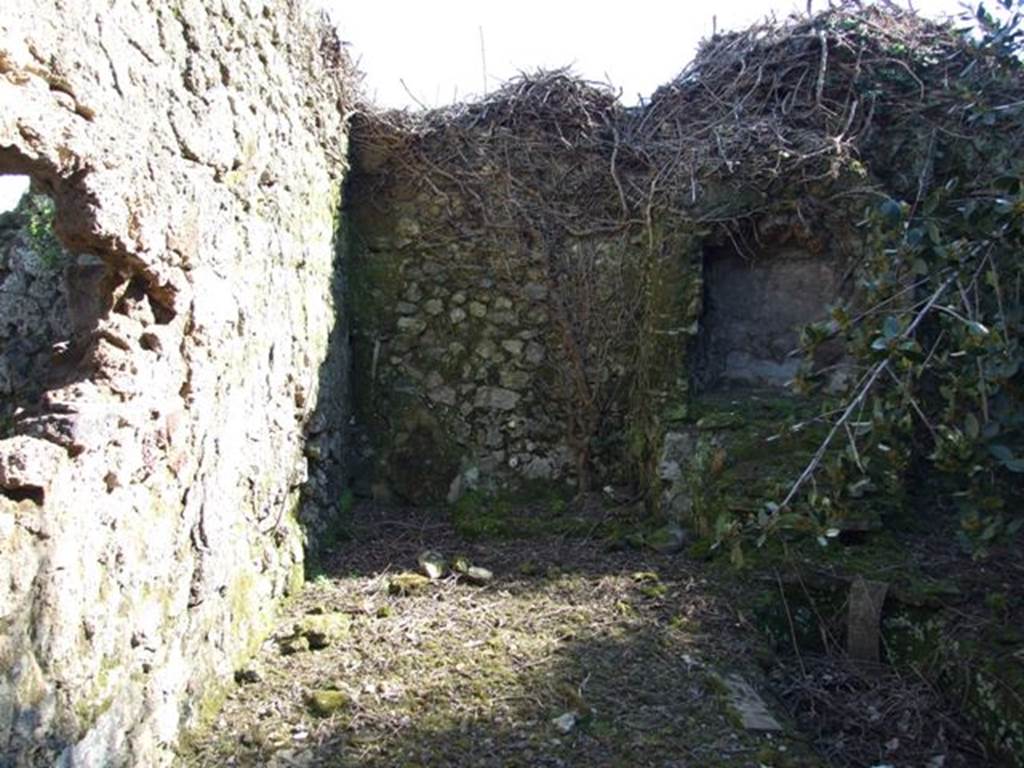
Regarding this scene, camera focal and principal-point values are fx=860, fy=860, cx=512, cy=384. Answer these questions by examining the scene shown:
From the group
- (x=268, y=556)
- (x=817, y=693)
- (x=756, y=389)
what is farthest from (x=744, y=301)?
(x=268, y=556)

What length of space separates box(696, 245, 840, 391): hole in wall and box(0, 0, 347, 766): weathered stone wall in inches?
104

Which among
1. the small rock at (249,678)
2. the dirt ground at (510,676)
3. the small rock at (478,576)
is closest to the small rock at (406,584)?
the dirt ground at (510,676)

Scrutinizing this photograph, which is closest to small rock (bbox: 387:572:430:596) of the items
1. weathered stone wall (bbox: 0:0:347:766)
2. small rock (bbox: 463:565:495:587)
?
small rock (bbox: 463:565:495:587)

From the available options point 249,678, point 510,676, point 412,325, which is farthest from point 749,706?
point 412,325

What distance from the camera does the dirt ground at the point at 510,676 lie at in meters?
2.79

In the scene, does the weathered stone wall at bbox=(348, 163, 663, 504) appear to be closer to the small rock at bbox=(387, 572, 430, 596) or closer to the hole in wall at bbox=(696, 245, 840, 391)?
the hole in wall at bbox=(696, 245, 840, 391)

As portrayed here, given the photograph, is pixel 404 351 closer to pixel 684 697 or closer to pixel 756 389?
pixel 756 389

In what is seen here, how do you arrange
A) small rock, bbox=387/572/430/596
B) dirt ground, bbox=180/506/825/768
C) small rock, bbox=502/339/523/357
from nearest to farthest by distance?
1. dirt ground, bbox=180/506/825/768
2. small rock, bbox=387/572/430/596
3. small rock, bbox=502/339/523/357

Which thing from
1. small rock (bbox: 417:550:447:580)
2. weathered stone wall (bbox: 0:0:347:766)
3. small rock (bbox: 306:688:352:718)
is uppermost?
weathered stone wall (bbox: 0:0:347:766)

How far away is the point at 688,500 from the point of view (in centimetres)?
472

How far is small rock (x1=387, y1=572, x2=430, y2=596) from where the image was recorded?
4051mm

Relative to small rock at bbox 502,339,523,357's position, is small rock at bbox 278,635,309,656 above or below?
below

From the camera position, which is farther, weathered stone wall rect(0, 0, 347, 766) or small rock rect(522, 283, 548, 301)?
small rock rect(522, 283, 548, 301)

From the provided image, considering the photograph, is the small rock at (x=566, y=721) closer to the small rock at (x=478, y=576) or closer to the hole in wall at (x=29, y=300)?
the small rock at (x=478, y=576)
